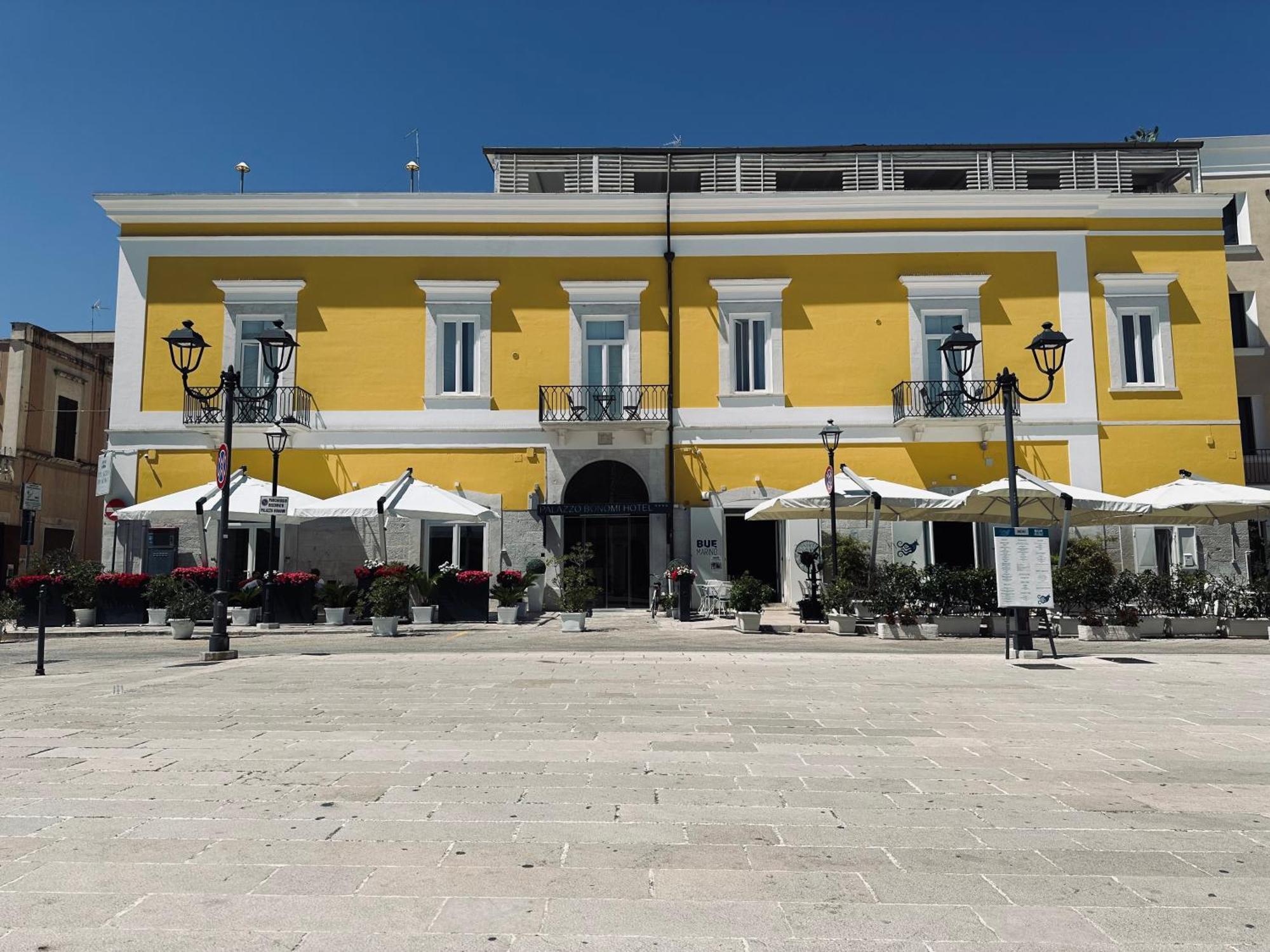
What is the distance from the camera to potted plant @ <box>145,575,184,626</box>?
1720 cm

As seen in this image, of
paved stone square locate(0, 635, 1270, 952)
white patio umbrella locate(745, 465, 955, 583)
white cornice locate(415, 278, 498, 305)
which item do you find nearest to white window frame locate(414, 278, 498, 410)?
white cornice locate(415, 278, 498, 305)

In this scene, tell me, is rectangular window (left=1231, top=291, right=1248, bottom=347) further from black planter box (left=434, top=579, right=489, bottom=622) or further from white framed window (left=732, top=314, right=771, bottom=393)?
black planter box (left=434, top=579, right=489, bottom=622)

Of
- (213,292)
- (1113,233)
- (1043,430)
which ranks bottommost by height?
(1043,430)

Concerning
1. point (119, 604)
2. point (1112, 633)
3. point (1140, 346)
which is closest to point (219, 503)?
point (119, 604)

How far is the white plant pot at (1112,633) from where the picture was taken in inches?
604

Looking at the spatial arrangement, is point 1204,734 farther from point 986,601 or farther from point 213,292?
point 213,292

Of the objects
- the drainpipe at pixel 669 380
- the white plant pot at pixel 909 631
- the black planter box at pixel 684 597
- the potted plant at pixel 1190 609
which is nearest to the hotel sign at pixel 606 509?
the drainpipe at pixel 669 380

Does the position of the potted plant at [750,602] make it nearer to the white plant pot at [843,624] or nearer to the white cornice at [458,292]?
the white plant pot at [843,624]

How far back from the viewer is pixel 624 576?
21422mm

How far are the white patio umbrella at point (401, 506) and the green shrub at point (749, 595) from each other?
206 inches

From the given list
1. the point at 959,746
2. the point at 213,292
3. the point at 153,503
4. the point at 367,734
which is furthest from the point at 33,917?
the point at 213,292

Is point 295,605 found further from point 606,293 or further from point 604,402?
point 606,293

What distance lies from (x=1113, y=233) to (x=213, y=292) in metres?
21.4

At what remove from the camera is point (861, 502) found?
17062 millimetres
